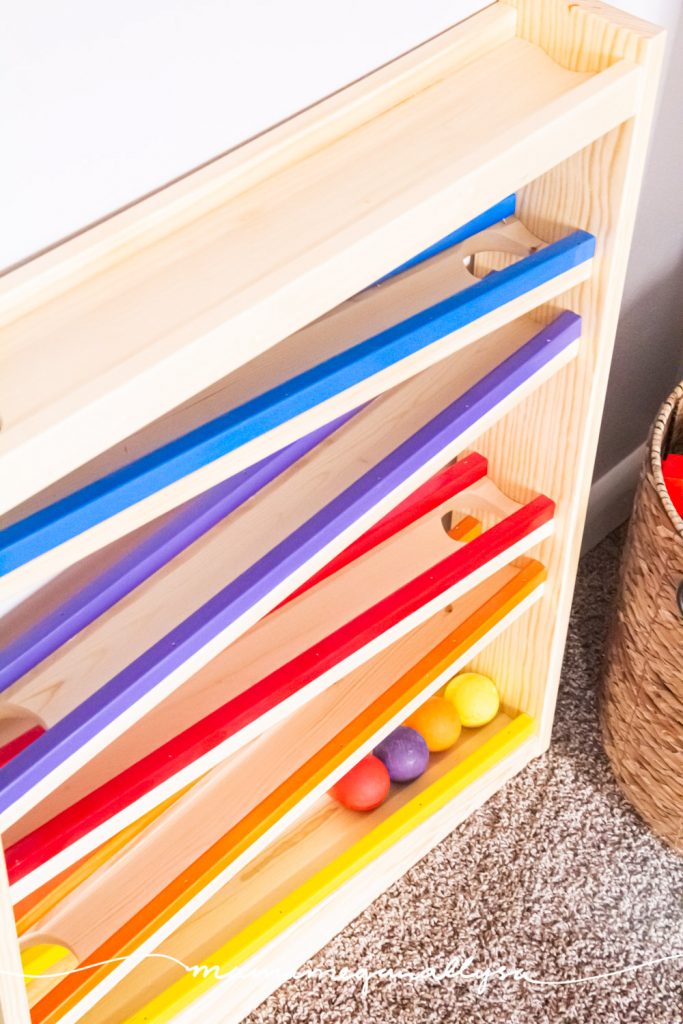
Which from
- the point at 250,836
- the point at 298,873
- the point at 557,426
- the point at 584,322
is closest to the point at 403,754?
the point at 298,873

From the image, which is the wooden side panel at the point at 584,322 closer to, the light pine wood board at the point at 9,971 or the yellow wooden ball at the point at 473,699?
the yellow wooden ball at the point at 473,699

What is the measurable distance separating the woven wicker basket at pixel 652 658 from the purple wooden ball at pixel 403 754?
0.24m

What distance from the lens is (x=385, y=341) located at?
1.01m

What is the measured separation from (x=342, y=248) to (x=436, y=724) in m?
0.80

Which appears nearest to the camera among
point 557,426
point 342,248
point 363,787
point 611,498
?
point 342,248

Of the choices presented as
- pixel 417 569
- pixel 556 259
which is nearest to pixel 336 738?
pixel 417 569

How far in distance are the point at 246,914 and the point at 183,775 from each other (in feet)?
1.20

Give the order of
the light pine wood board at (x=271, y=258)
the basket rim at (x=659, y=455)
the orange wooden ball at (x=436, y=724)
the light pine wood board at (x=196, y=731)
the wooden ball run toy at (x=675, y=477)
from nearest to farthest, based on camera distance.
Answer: the light pine wood board at (x=271, y=258) → the light pine wood board at (x=196, y=731) → the basket rim at (x=659, y=455) → the wooden ball run toy at (x=675, y=477) → the orange wooden ball at (x=436, y=724)

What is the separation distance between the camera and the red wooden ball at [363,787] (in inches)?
57.3

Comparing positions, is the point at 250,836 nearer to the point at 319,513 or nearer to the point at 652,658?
the point at 319,513

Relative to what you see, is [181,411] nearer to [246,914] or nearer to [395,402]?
[395,402]

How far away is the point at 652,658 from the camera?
1391mm

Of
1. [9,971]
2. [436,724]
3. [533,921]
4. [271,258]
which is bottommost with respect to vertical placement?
[533,921]

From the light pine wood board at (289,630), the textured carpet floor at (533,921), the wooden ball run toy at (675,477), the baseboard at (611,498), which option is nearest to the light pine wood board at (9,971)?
the light pine wood board at (289,630)
